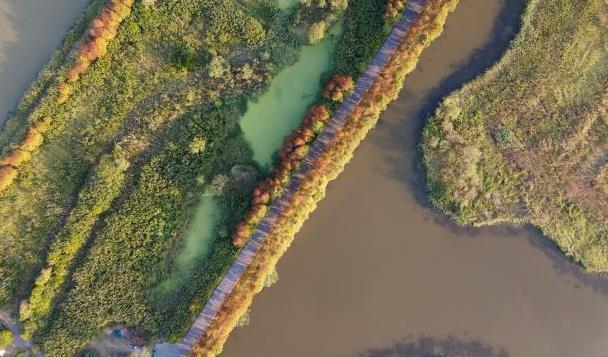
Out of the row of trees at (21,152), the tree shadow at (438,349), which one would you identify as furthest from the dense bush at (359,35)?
the row of trees at (21,152)

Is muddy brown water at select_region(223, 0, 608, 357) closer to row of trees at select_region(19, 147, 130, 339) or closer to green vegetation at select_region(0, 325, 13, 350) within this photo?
row of trees at select_region(19, 147, 130, 339)

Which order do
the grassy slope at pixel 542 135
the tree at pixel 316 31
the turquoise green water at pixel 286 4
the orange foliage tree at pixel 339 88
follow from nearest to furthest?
the orange foliage tree at pixel 339 88, the tree at pixel 316 31, the turquoise green water at pixel 286 4, the grassy slope at pixel 542 135

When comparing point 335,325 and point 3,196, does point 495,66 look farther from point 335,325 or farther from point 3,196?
point 3,196

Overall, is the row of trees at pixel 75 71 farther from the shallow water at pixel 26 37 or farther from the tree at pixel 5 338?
the tree at pixel 5 338

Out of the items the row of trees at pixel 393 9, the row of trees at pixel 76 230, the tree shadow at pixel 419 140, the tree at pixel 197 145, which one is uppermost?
the row of trees at pixel 393 9

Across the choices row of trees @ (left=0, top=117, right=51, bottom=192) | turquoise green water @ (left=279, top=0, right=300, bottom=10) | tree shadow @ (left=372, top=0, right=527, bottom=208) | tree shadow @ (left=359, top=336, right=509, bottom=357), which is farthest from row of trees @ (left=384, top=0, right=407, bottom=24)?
row of trees @ (left=0, top=117, right=51, bottom=192)

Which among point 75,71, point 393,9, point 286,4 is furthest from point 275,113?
point 75,71

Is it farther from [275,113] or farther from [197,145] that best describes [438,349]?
[197,145]
